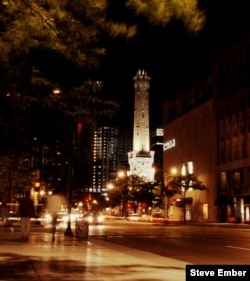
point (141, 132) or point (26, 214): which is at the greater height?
point (141, 132)

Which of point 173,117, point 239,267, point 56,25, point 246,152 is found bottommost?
point 239,267

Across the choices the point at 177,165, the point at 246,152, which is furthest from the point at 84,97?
the point at 177,165

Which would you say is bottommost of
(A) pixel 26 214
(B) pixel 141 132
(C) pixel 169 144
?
(A) pixel 26 214

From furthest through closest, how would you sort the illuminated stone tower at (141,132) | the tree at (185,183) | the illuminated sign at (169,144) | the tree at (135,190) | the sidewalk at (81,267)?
the illuminated stone tower at (141,132) → the tree at (135,190) → the illuminated sign at (169,144) → the tree at (185,183) → the sidewalk at (81,267)

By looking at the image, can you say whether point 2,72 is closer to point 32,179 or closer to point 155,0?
point 155,0

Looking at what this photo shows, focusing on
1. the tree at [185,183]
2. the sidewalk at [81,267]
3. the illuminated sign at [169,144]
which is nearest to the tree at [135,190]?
the illuminated sign at [169,144]

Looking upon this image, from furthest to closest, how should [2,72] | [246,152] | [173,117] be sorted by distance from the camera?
[173,117], [246,152], [2,72]

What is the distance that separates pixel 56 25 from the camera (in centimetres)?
984

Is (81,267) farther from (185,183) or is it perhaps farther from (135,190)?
(135,190)

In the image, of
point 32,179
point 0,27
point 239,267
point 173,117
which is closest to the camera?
point 239,267

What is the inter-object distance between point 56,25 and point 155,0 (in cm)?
234

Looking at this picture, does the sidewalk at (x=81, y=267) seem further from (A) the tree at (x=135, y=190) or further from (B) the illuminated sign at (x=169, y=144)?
(A) the tree at (x=135, y=190)

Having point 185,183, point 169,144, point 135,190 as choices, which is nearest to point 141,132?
point 135,190

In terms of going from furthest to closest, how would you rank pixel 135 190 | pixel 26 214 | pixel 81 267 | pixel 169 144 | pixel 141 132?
pixel 141 132
pixel 135 190
pixel 169 144
pixel 26 214
pixel 81 267
